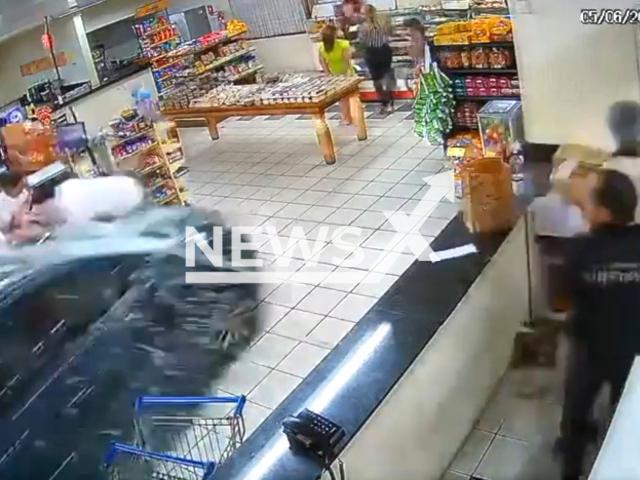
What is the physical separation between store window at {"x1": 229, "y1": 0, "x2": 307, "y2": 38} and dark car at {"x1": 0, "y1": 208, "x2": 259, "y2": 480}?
757cm

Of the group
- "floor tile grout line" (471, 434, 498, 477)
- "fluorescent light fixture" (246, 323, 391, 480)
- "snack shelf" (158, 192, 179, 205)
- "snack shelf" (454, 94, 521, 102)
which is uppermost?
"fluorescent light fixture" (246, 323, 391, 480)

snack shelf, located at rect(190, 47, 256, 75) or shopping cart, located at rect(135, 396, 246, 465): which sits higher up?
snack shelf, located at rect(190, 47, 256, 75)

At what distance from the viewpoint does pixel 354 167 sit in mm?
8367

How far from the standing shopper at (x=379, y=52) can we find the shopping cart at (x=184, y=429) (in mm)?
7001

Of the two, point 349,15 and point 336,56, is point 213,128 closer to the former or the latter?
point 336,56

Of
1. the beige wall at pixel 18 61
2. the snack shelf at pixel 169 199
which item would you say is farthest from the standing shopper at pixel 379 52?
the beige wall at pixel 18 61

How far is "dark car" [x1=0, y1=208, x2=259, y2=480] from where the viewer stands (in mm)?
3510

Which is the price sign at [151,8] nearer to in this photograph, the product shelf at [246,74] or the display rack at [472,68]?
the product shelf at [246,74]

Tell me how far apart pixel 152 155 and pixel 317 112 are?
2110 millimetres

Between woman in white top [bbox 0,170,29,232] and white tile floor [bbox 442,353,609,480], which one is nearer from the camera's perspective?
white tile floor [bbox 442,353,609,480]

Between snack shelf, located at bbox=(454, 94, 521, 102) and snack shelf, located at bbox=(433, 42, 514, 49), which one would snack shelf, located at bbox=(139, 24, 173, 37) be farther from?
snack shelf, located at bbox=(454, 94, 521, 102)

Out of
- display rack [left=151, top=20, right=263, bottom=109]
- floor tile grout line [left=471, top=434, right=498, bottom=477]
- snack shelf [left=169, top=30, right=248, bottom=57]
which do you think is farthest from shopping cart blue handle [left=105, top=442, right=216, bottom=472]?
snack shelf [left=169, top=30, right=248, bottom=57]

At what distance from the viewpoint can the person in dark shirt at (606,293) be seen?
2982 millimetres
